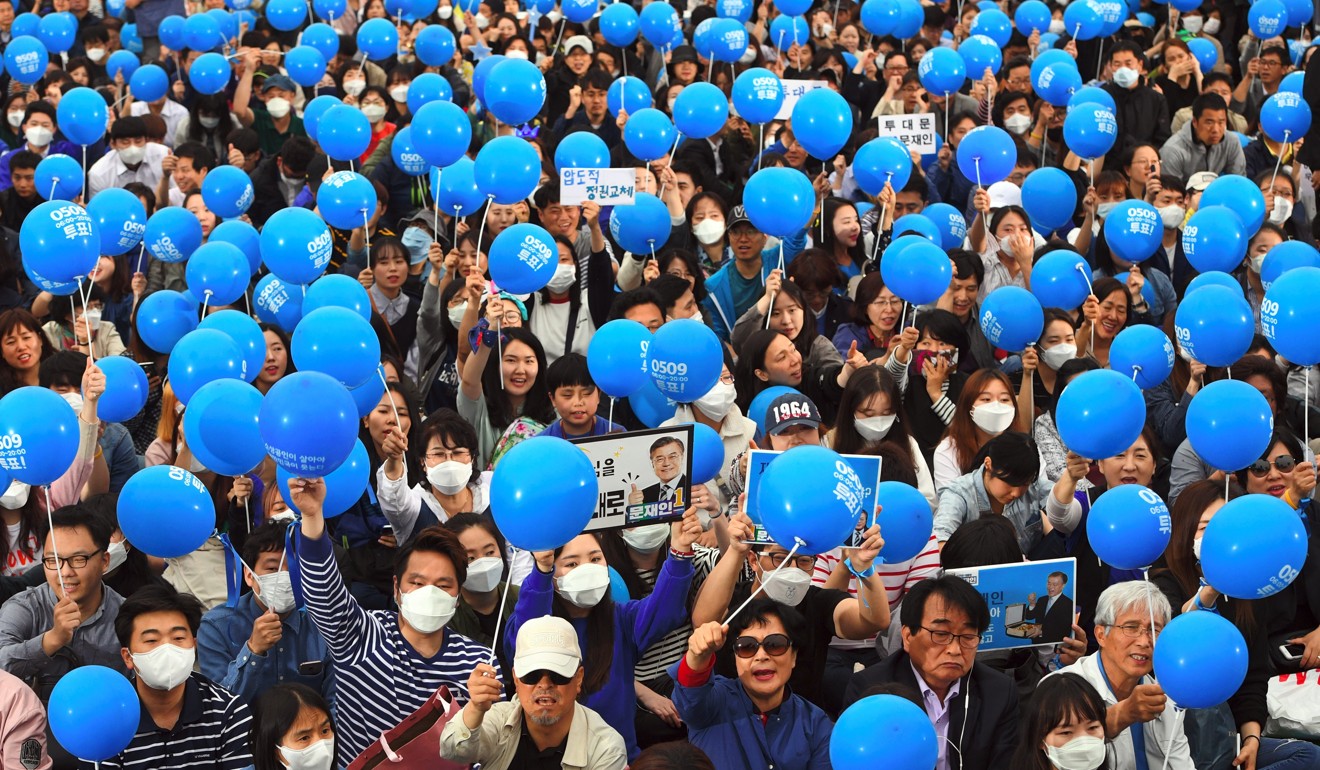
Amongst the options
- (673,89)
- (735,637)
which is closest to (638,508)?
(735,637)

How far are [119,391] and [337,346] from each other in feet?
3.78

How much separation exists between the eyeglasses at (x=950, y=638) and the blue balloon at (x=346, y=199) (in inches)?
154

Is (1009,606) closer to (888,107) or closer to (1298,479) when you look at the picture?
(1298,479)

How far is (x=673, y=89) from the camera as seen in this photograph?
9414 mm

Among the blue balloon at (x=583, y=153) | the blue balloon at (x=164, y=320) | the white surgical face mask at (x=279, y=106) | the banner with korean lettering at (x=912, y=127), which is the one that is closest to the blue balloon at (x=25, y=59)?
the white surgical face mask at (x=279, y=106)

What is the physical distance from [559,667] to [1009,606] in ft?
4.71

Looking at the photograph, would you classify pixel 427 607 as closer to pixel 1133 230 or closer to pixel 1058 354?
pixel 1058 354

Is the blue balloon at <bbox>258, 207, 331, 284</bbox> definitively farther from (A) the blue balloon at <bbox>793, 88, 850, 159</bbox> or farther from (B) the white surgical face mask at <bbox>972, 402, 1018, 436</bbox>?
(B) the white surgical face mask at <bbox>972, 402, 1018, 436</bbox>

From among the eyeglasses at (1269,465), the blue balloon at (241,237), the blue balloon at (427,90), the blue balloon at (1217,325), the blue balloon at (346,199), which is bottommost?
the eyeglasses at (1269,465)

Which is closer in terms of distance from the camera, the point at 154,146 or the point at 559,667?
the point at 559,667

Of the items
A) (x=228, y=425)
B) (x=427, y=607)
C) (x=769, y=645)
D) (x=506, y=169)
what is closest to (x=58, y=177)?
(x=506, y=169)

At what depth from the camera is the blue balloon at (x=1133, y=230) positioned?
23.2ft

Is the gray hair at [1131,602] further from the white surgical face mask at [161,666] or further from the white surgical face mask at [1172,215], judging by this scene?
the white surgical face mask at [1172,215]

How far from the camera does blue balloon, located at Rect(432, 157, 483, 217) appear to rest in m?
7.40
